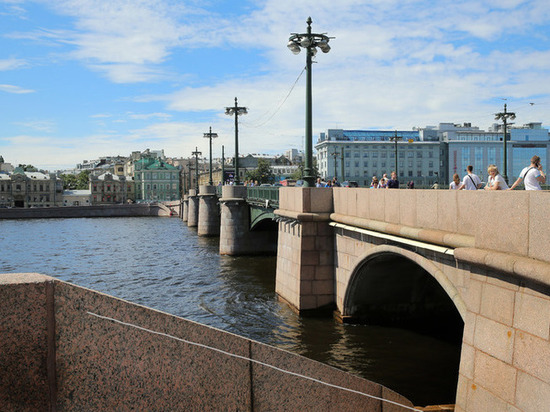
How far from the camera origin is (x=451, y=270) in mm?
7223

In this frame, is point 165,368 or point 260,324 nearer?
point 165,368

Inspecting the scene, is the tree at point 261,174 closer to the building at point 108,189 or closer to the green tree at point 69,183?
the building at point 108,189

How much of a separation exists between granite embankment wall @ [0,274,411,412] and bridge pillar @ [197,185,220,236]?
114ft

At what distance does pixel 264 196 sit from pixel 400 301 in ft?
36.9

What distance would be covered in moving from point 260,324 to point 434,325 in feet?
13.0

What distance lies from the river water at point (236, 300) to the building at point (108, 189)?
229 feet

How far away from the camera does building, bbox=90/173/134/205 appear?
104 m

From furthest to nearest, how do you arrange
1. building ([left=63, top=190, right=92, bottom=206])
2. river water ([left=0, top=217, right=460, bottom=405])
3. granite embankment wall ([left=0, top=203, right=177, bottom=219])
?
building ([left=63, top=190, right=92, bottom=206])
granite embankment wall ([left=0, top=203, right=177, bottom=219])
river water ([left=0, top=217, right=460, bottom=405])

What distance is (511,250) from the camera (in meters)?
5.49

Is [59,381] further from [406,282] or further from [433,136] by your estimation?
[433,136]

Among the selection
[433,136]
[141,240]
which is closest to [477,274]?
[141,240]

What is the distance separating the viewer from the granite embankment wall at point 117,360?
324cm

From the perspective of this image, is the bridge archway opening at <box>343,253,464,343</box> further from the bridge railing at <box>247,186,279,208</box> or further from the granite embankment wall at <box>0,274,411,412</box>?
the bridge railing at <box>247,186,279,208</box>

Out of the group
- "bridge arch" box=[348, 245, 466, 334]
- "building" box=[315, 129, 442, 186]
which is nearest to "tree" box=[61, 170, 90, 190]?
"building" box=[315, 129, 442, 186]
